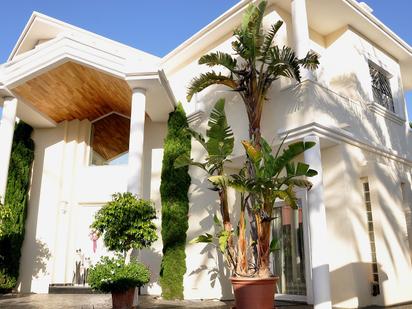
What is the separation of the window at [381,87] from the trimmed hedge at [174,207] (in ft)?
17.6

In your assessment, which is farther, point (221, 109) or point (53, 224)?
point (53, 224)

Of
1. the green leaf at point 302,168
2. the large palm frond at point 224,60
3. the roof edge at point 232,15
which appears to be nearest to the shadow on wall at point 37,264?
the roof edge at point 232,15

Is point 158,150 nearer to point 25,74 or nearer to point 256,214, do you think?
point 25,74

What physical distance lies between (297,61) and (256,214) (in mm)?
3182

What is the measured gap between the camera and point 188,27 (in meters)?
11.1

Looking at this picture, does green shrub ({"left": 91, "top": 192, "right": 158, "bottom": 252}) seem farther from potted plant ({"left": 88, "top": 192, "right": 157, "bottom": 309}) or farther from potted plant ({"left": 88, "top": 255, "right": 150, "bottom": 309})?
potted plant ({"left": 88, "top": 255, "right": 150, "bottom": 309})

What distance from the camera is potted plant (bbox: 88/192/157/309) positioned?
23.7ft

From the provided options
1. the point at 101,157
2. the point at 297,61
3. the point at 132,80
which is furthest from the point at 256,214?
the point at 101,157

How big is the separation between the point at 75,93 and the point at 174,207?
4.56 meters

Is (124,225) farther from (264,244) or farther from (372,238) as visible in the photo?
(372,238)

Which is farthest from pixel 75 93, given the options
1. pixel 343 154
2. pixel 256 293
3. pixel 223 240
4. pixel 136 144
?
pixel 256 293

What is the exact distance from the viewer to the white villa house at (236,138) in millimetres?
8094

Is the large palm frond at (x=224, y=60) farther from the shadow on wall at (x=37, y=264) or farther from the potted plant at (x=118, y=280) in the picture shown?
the shadow on wall at (x=37, y=264)

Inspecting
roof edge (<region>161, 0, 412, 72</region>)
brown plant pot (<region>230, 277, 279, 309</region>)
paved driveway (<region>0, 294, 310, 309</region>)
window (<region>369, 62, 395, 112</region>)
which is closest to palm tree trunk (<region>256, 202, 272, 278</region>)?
brown plant pot (<region>230, 277, 279, 309</region>)
